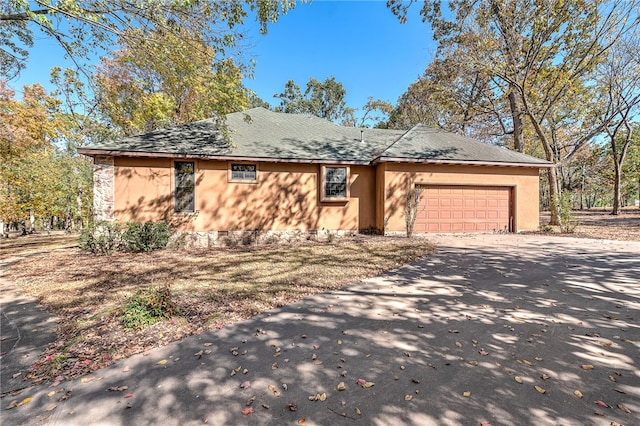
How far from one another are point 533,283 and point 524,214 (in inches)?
337

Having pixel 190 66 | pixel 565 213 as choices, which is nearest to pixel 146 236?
pixel 190 66

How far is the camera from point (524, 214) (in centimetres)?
1163

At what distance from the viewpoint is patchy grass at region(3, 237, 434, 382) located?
3002 mm

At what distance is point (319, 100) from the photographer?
29.7 meters

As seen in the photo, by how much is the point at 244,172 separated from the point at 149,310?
714 cm

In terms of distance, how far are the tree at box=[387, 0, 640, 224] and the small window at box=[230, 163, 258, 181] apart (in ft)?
27.6

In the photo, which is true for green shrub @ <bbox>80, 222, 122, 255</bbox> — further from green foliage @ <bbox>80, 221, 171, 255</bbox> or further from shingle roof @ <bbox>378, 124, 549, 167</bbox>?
shingle roof @ <bbox>378, 124, 549, 167</bbox>

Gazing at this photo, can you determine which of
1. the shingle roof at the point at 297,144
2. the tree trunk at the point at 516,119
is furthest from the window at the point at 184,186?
the tree trunk at the point at 516,119

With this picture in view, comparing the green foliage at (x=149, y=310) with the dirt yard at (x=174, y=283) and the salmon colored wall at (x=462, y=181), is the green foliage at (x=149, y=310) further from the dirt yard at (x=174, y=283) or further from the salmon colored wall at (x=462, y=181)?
the salmon colored wall at (x=462, y=181)

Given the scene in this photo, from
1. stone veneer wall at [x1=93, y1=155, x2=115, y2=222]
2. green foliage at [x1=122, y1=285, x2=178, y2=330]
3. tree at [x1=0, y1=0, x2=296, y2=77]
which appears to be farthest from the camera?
stone veneer wall at [x1=93, y1=155, x2=115, y2=222]

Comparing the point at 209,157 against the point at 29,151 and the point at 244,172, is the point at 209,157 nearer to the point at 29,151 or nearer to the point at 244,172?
the point at 244,172

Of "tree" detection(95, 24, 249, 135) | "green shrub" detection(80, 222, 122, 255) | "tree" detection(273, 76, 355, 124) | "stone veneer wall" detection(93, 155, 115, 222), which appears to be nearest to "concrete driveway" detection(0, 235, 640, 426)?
"tree" detection(95, 24, 249, 135)

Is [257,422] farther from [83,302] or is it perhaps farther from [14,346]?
[83,302]

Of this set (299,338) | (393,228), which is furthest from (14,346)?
(393,228)
